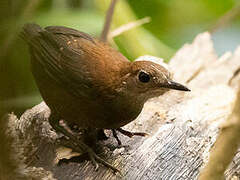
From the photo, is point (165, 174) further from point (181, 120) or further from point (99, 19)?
point (99, 19)

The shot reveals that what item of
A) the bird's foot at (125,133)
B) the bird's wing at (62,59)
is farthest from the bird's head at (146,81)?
the bird's foot at (125,133)

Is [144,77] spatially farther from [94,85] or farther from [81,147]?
[81,147]

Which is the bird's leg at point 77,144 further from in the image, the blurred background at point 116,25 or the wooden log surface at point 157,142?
the blurred background at point 116,25

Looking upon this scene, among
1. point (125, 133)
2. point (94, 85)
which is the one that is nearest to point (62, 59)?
point (94, 85)

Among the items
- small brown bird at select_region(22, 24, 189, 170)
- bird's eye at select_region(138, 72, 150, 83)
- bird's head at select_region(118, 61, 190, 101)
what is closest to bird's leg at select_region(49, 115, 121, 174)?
small brown bird at select_region(22, 24, 189, 170)

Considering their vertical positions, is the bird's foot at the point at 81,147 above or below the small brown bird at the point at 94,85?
below

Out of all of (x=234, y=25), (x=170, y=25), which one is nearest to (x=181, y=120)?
(x=170, y=25)

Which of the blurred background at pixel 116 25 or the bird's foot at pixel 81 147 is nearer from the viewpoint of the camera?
the blurred background at pixel 116 25
